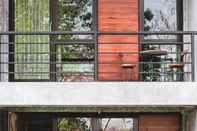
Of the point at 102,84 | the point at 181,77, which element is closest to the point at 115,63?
the point at 102,84

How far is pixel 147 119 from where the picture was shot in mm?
12289

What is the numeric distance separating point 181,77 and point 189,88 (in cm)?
189

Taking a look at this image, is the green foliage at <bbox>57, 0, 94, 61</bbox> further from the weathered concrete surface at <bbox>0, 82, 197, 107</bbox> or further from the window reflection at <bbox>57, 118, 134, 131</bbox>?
the weathered concrete surface at <bbox>0, 82, 197, 107</bbox>

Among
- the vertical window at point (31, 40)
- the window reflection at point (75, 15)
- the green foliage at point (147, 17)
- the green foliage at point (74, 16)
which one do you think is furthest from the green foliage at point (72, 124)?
the green foliage at point (147, 17)

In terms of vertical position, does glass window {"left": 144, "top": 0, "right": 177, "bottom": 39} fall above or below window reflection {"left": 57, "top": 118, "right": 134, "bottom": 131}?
above

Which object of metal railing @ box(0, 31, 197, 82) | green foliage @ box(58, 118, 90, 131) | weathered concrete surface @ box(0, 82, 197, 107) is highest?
metal railing @ box(0, 31, 197, 82)

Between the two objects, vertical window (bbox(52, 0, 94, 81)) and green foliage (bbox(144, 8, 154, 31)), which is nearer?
vertical window (bbox(52, 0, 94, 81))

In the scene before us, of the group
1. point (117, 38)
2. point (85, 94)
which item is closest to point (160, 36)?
point (117, 38)

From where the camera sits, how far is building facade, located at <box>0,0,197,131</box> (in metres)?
11.7

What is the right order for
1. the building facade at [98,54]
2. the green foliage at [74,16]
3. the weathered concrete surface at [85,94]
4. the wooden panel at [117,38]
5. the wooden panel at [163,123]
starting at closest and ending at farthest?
the weathered concrete surface at [85,94]
the building facade at [98,54]
the wooden panel at [117,38]
the wooden panel at [163,123]
the green foliage at [74,16]

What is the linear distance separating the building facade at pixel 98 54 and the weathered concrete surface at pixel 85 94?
1.13 meters

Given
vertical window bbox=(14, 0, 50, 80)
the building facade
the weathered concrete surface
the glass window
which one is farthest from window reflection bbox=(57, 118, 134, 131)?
the weathered concrete surface

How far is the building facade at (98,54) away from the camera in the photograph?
11727 mm

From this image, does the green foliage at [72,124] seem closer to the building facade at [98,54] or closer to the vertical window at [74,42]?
the building facade at [98,54]
